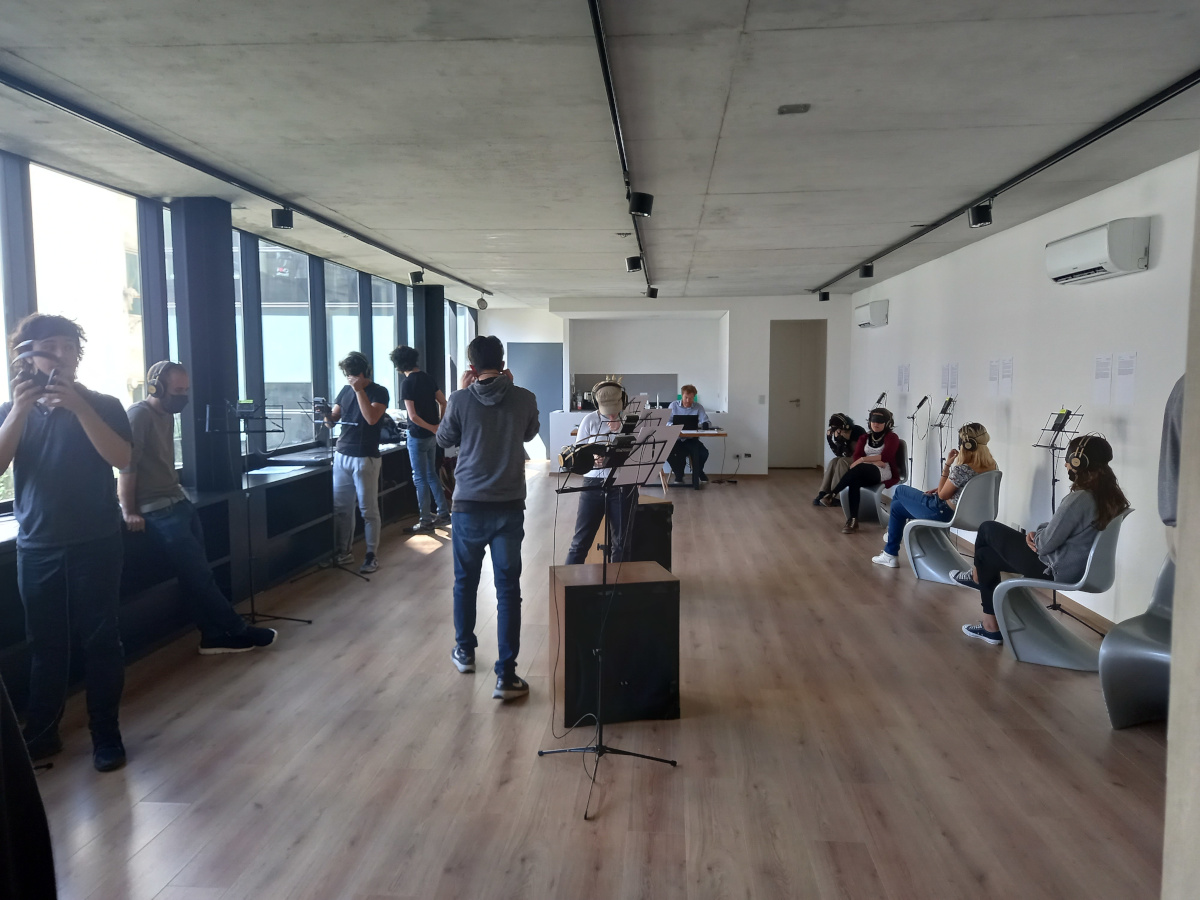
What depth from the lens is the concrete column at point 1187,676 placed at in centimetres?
84

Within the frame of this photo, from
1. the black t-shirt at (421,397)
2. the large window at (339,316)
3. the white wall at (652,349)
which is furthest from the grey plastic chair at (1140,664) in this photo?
the white wall at (652,349)

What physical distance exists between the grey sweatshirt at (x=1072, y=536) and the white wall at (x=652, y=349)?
353 inches

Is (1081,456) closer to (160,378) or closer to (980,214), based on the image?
(980,214)

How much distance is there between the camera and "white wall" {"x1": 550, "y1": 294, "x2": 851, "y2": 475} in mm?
11312

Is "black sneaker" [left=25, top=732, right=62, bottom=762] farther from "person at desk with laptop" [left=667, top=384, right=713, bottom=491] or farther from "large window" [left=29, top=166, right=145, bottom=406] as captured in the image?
"person at desk with laptop" [left=667, top=384, right=713, bottom=491]

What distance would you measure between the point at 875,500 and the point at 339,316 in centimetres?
600

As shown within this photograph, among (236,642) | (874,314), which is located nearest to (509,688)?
(236,642)

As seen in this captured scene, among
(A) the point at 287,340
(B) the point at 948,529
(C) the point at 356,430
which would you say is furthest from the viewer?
(A) the point at 287,340

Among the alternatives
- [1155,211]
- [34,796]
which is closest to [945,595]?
[1155,211]

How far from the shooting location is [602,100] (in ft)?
11.1

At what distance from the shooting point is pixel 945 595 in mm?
5395

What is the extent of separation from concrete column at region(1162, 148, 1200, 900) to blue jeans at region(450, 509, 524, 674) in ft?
9.52

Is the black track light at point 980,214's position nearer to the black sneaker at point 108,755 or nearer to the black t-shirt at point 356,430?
the black t-shirt at point 356,430

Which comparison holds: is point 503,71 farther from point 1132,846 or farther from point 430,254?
point 430,254
